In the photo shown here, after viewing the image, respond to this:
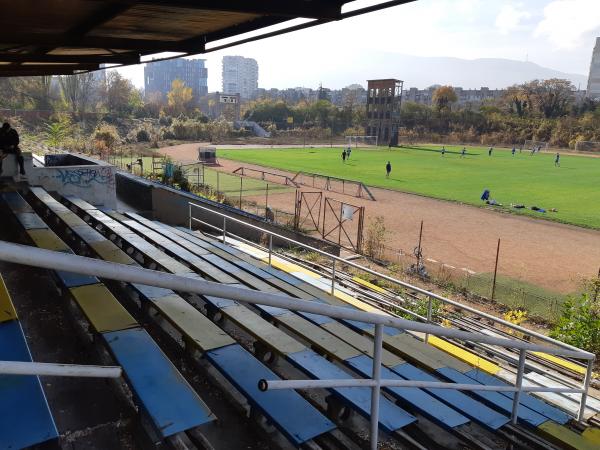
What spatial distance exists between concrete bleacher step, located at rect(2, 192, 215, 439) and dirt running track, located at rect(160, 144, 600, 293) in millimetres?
14996

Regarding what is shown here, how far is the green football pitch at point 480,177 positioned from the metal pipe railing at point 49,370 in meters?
29.6

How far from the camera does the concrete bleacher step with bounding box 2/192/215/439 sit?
3236 mm

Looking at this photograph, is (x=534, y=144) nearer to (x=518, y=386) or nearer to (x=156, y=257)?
(x=156, y=257)

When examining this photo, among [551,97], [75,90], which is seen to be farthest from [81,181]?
[551,97]

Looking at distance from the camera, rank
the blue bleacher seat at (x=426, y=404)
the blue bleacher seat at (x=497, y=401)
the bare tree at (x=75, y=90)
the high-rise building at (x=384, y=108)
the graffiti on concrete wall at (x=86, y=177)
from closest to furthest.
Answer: the blue bleacher seat at (x=426, y=404), the blue bleacher seat at (x=497, y=401), the graffiti on concrete wall at (x=86, y=177), the bare tree at (x=75, y=90), the high-rise building at (x=384, y=108)

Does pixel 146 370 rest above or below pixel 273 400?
above

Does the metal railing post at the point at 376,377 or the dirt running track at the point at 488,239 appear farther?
the dirt running track at the point at 488,239

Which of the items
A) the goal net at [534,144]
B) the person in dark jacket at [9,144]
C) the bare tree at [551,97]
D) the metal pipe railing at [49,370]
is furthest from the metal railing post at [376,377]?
the bare tree at [551,97]

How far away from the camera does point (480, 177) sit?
44.5 metres

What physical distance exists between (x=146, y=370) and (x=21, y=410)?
995 millimetres

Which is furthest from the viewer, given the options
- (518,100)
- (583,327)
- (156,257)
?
(518,100)

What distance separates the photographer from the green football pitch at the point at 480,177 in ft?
106

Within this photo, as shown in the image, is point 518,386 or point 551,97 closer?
point 518,386

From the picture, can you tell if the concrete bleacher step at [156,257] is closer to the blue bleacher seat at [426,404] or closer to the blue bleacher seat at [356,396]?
the blue bleacher seat at [356,396]
